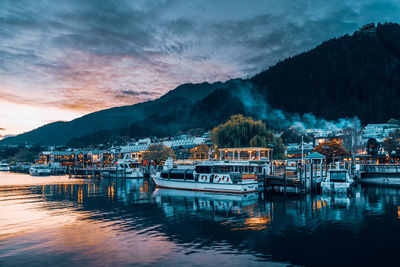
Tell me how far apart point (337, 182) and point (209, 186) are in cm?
2088

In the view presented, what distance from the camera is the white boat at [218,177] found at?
4897 centimetres

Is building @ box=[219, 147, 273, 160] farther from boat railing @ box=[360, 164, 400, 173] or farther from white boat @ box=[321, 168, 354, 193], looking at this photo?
boat railing @ box=[360, 164, 400, 173]

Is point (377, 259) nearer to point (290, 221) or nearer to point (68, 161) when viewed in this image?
point (290, 221)

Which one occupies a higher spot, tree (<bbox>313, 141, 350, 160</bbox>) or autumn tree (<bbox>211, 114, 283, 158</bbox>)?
autumn tree (<bbox>211, 114, 283, 158</bbox>)

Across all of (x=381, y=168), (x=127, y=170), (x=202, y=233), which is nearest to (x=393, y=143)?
(x=381, y=168)

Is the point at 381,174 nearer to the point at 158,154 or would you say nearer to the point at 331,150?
the point at 331,150

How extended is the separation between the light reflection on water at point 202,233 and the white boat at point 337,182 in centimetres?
805

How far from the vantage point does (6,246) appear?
21578 millimetres

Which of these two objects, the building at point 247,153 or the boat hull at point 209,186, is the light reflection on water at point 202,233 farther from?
the building at point 247,153

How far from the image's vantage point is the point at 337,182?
49656 mm

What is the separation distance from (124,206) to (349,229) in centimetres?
2590

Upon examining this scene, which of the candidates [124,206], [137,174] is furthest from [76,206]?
[137,174]

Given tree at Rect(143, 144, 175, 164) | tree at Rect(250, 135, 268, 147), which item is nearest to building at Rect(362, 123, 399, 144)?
tree at Rect(250, 135, 268, 147)

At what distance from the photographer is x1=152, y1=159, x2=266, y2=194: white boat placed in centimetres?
4897
